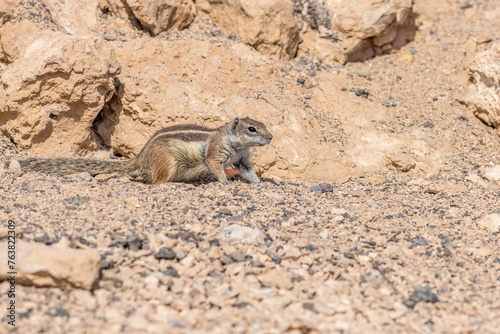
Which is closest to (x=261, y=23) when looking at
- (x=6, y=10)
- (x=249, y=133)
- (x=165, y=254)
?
(x=249, y=133)

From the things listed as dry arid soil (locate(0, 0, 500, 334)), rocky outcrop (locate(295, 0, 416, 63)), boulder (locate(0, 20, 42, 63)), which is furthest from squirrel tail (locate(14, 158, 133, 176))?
rocky outcrop (locate(295, 0, 416, 63))

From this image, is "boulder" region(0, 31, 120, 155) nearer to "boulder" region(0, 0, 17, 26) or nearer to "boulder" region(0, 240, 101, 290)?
"boulder" region(0, 0, 17, 26)

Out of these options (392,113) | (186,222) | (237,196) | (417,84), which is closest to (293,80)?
(392,113)

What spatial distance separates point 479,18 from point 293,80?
4.50 meters

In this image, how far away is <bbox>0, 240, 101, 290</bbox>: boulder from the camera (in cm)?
382

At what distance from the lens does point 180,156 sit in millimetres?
6605

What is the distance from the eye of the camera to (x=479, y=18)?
10125 millimetres

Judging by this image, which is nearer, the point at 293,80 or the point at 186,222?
the point at 186,222

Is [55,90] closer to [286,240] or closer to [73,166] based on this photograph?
[73,166]

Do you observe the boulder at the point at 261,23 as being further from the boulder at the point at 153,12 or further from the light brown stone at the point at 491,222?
the light brown stone at the point at 491,222

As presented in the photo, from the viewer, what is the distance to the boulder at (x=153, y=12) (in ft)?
27.2

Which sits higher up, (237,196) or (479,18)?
(479,18)

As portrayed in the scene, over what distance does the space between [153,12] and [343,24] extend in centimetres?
344

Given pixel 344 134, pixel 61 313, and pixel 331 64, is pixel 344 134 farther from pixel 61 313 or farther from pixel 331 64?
pixel 61 313
